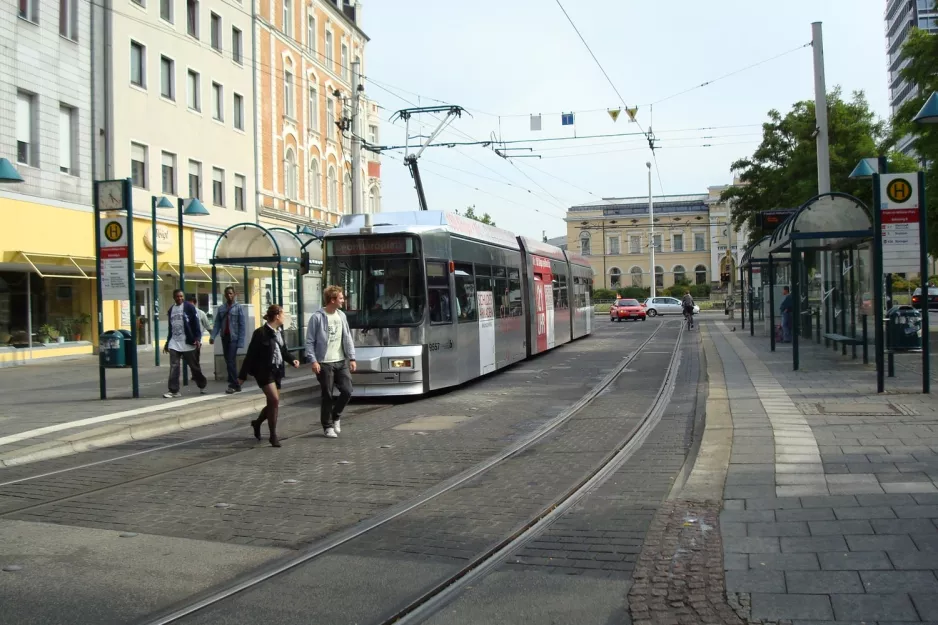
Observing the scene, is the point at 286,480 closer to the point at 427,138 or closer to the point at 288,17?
the point at 427,138

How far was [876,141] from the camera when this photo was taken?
126 ft

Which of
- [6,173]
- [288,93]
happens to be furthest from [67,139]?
[288,93]

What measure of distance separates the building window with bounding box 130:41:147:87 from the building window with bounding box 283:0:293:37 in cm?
1115

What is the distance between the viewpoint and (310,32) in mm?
41938

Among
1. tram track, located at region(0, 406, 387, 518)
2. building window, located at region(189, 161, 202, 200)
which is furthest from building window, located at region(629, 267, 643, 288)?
tram track, located at region(0, 406, 387, 518)

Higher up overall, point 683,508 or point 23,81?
point 23,81

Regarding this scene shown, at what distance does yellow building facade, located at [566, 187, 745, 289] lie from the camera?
10600 centimetres

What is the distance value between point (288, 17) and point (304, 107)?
4.01 meters

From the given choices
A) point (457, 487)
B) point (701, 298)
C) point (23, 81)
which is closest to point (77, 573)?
point (457, 487)

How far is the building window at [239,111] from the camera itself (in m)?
35.3

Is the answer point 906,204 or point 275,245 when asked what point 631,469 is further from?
point 275,245

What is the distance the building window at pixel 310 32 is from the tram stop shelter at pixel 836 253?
27728 millimetres

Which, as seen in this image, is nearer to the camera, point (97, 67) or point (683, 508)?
point (683, 508)

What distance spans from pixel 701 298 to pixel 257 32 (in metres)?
63.6
